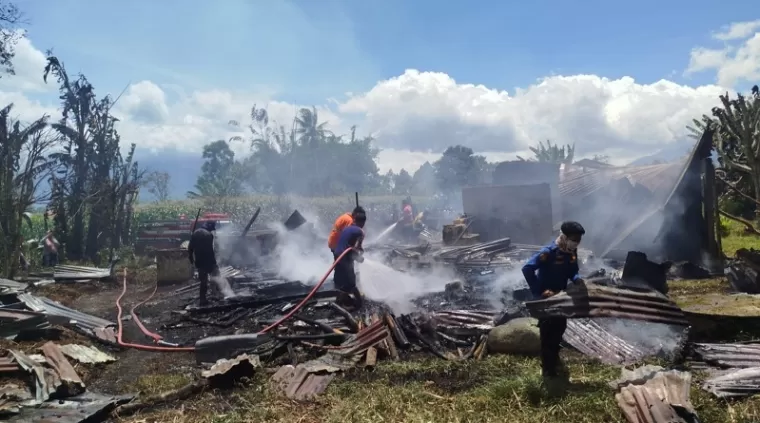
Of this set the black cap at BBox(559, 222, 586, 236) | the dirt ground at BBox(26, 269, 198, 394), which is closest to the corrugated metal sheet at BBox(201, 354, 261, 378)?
the dirt ground at BBox(26, 269, 198, 394)

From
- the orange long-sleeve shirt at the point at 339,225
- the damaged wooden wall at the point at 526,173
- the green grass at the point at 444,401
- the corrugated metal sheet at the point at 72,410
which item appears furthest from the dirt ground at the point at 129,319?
the damaged wooden wall at the point at 526,173

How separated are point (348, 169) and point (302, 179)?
8248 millimetres

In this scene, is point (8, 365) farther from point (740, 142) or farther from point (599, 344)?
point (740, 142)

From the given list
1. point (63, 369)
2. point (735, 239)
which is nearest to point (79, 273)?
point (63, 369)

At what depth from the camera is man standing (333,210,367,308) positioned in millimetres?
9477

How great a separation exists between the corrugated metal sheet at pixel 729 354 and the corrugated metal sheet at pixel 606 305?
1.24 ft

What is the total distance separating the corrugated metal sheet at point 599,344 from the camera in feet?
19.6

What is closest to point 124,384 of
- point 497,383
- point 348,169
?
point 497,383

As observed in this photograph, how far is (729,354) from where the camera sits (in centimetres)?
552

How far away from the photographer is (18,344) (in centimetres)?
743

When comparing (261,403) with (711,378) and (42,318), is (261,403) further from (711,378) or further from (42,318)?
(42,318)

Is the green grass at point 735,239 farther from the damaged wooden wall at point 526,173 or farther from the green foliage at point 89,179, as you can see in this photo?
the green foliage at point 89,179

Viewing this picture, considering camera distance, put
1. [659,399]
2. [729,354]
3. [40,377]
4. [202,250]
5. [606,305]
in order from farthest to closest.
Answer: [202,250]
[40,377]
[729,354]
[606,305]
[659,399]

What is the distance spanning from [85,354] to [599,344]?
7.70 meters
